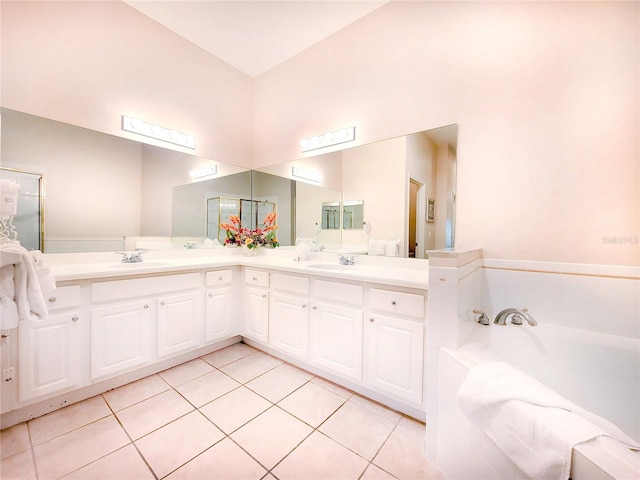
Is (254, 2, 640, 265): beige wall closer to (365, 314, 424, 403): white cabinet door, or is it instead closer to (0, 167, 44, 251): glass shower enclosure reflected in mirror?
(365, 314, 424, 403): white cabinet door

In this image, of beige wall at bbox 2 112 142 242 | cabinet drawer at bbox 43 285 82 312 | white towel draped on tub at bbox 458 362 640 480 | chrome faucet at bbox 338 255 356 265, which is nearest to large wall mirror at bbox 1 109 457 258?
beige wall at bbox 2 112 142 242

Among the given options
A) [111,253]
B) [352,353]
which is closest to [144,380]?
[111,253]

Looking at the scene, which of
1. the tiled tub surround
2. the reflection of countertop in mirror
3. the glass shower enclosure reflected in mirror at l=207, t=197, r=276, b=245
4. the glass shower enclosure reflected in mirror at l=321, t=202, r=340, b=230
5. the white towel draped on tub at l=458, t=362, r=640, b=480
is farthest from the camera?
the glass shower enclosure reflected in mirror at l=207, t=197, r=276, b=245

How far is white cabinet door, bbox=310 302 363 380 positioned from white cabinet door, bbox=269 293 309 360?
8 centimetres

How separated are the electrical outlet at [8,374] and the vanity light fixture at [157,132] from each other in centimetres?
175

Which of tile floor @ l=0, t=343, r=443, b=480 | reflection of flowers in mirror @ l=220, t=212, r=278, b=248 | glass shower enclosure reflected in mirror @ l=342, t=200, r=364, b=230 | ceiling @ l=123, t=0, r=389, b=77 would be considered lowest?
tile floor @ l=0, t=343, r=443, b=480

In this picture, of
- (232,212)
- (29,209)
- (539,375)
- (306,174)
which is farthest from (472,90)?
(29,209)

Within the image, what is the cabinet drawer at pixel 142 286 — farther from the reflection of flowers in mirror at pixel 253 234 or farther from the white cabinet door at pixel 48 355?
the reflection of flowers in mirror at pixel 253 234

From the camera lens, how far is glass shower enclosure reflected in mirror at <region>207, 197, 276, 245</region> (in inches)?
104

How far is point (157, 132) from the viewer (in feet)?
7.25

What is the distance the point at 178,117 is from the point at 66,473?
101 inches

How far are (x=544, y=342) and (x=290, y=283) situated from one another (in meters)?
1.55

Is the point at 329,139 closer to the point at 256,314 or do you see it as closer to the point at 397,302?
the point at 397,302

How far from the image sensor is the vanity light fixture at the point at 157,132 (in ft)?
6.73
